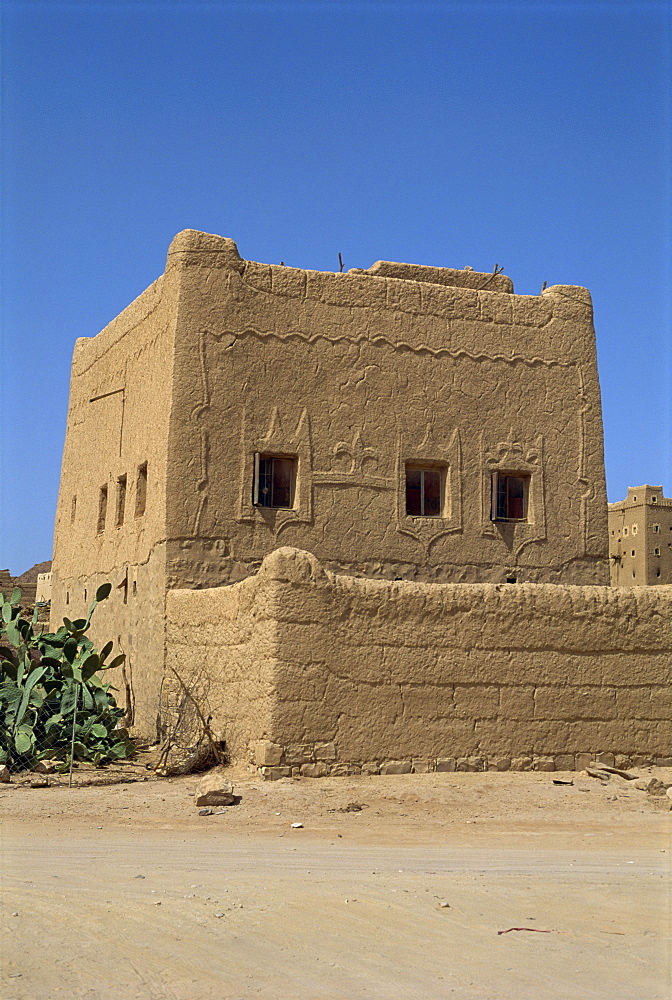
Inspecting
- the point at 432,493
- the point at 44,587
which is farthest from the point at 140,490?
the point at 44,587

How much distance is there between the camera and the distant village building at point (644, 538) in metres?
27.7

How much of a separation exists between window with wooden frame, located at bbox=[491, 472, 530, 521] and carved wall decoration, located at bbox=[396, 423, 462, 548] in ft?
1.69

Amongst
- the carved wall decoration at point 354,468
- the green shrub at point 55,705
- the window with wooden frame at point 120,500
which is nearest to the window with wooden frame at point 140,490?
the window with wooden frame at point 120,500

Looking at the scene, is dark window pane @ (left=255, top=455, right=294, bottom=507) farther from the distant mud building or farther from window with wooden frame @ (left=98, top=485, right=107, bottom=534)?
window with wooden frame @ (left=98, top=485, right=107, bottom=534)

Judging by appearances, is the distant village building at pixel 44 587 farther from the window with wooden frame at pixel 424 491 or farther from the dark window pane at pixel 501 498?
the dark window pane at pixel 501 498

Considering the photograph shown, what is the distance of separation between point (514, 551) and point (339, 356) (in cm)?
330

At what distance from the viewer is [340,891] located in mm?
6336

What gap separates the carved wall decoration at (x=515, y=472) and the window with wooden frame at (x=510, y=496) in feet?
0.22

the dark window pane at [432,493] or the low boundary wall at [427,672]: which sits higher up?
the dark window pane at [432,493]

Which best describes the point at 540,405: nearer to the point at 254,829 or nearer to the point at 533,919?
the point at 254,829

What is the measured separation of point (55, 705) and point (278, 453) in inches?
150

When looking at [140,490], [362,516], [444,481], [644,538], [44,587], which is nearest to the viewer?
[362,516]

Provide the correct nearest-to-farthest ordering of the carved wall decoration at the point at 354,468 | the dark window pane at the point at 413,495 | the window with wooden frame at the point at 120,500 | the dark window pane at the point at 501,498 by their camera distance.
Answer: the carved wall decoration at the point at 354,468
the dark window pane at the point at 413,495
the dark window pane at the point at 501,498
the window with wooden frame at the point at 120,500

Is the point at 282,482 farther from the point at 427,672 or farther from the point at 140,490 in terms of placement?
the point at 427,672
